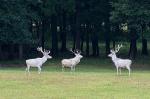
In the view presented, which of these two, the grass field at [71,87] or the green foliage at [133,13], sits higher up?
the green foliage at [133,13]

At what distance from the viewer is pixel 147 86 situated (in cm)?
2728

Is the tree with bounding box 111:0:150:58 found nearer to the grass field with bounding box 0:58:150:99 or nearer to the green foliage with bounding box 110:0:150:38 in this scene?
the green foliage with bounding box 110:0:150:38

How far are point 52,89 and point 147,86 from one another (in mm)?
4684

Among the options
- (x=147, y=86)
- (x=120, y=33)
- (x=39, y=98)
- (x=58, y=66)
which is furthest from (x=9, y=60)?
(x=39, y=98)

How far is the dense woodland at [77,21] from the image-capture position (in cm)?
5125

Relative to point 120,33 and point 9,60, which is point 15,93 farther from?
point 120,33

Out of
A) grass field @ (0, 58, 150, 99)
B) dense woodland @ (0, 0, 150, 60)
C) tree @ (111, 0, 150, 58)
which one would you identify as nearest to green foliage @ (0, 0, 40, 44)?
dense woodland @ (0, 0, 150, 60)

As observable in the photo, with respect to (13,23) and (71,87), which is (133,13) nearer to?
(13,23)

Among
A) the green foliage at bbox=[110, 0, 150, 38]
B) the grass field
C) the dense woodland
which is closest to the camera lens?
the grass field

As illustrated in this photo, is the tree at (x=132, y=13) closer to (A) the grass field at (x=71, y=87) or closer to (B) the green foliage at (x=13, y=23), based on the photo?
(B) the green foliage at (x=13, y=23)

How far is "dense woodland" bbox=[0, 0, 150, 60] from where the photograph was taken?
51.2 m

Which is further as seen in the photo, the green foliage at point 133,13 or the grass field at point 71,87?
the green foliage at point 133,13

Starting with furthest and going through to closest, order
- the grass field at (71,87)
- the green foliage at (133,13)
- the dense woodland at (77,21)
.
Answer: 1. the dense woodland at (77,21)
2. the green foliage at (133,13)
3. the grass field at (71,87)

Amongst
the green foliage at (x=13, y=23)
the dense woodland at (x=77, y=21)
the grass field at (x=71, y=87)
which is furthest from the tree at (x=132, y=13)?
the grass field at (x=71, y=87)
